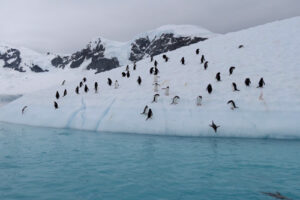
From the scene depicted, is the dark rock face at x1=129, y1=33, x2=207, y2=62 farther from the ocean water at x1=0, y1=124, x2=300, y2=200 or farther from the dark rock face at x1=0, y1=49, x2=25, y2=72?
the ocean water at x1=0, y1=124, x2=300, y2=200

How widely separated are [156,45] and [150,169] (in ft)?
325

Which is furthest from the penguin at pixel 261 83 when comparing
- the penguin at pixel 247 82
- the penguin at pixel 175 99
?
the penguin at pixel 175 99

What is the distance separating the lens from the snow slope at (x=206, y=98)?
38.3 feet

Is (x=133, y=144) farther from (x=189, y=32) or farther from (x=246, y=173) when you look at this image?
(x=189, y=32)

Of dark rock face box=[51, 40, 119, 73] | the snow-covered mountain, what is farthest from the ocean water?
dark rock face box=[51, 40, 119, 73]

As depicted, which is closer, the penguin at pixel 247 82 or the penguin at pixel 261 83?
the penguin at pixel 261 83

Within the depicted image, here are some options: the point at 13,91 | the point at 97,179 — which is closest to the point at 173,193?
the point at 97,179

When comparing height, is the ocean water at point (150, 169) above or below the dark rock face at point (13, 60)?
below

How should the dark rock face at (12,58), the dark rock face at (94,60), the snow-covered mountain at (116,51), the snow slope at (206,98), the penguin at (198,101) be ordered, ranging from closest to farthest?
the snow slope at (206,98), the penguin at (198,101), the snow-covered mountain at (116,51), the dark rock face at (94,60), the dark rock face at (12,58)

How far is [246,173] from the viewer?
20.4ft

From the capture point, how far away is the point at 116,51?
102m

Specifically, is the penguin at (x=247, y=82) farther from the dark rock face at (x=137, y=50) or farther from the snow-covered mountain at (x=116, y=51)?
the snow-covered mountain at (x=116, y=51)

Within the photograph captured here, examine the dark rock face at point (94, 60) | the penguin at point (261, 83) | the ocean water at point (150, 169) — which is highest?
the dark rock face at point (94, 60)

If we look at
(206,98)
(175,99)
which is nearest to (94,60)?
(175,99)
